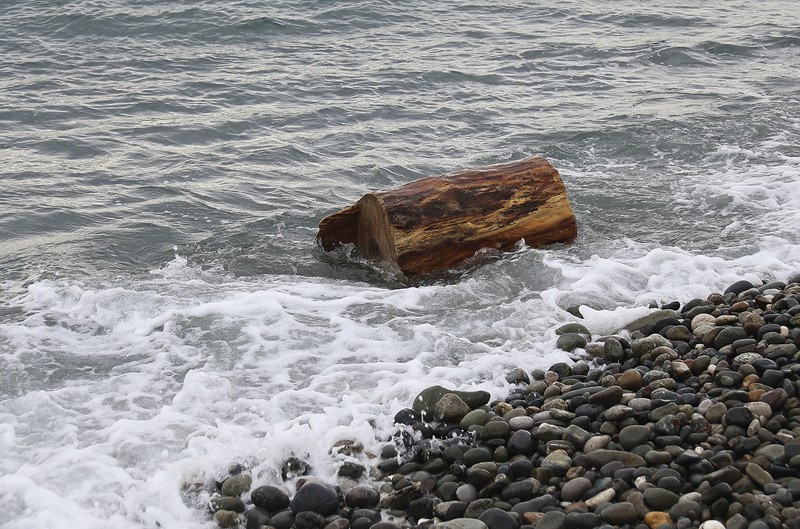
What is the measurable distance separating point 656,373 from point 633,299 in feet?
4.55

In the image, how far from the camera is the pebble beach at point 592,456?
3.75m

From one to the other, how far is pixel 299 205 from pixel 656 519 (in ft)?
18.8

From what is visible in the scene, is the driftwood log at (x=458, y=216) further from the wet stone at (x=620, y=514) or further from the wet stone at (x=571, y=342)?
the wet stone at (x=620, y=514)

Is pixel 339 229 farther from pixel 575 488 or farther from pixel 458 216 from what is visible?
pixel 575 488

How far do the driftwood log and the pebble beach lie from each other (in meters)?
1.86

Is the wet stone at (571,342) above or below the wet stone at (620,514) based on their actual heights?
below

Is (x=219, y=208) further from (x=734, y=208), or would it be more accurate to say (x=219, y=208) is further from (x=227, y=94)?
(x=734, y=208)

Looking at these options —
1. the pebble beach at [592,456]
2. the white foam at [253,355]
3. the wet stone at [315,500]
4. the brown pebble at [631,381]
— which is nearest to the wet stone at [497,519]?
the pebble beach at [592,456]

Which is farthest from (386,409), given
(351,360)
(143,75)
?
(143,75)

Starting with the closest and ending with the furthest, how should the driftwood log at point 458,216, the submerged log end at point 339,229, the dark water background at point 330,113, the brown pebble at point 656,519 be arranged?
the brown pebble at point 656,519, the driftwood log at point 458,216, the submerged log end at point 339,229, the dark water background at point 330,113

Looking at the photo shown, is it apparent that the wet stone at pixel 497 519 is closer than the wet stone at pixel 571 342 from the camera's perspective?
Yes

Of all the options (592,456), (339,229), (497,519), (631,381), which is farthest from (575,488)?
(339,229)

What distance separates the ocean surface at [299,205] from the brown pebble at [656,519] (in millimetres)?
1434

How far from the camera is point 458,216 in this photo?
267 inches
